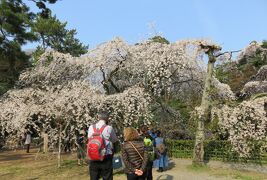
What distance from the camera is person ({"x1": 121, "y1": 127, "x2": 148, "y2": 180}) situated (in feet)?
21.1

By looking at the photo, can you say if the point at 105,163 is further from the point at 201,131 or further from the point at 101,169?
the point at 201,131

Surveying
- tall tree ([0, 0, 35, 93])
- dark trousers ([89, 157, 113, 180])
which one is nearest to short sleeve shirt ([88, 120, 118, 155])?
dark trousers ([89, 157, 113, 180])

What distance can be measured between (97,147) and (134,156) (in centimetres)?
78

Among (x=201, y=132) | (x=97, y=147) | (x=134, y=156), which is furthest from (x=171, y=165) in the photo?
(x=134, y=156)

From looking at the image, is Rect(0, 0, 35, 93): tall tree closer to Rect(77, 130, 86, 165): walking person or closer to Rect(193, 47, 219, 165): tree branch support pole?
Rect(77, 130, 86, 165): walking person

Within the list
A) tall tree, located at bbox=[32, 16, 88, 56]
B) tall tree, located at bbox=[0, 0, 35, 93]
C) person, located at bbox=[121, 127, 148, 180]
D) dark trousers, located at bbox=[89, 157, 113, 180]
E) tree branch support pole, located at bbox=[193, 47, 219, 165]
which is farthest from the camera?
tall tree, located at bbox=[32, 16, 88, 56]

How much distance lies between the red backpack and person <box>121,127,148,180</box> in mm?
549

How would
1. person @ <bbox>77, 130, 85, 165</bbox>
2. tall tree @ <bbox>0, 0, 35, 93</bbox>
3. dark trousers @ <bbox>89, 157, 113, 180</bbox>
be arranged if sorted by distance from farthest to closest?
tall tree @ <bbox>0, 0, 35, 93</bbox> < person @ <bbox>77, 130, 85, 165</bbox> < dark trousers @ <bbox>89, 157, 113, 180</bbox>

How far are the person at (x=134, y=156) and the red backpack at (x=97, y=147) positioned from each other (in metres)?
0.55

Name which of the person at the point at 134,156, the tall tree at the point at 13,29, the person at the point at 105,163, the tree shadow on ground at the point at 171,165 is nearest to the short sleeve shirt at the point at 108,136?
the person at the point at 105,163

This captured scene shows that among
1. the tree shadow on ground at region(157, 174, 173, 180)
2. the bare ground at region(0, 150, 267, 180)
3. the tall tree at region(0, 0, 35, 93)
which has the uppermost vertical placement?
the tall tree at region(0, 0, 35, 93)

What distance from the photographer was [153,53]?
48.9 ft

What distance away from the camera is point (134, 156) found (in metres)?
6.46

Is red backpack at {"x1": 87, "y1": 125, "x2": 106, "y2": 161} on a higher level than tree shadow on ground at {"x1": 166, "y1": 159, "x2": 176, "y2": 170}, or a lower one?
higher
